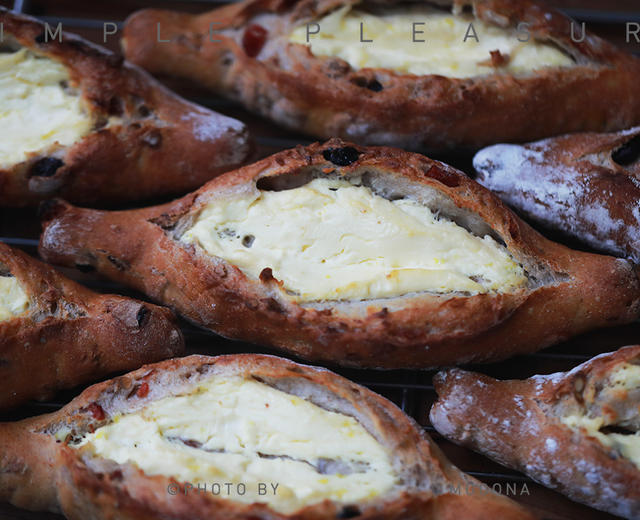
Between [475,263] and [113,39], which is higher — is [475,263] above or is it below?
below

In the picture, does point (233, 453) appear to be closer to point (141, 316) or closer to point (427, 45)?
point (141, 316)

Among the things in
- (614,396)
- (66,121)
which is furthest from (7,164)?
(614,396)

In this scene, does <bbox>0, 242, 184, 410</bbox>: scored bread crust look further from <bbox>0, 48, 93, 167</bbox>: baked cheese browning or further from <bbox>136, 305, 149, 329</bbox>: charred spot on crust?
<bbox>0, 48, 93, 167</bbox>: baked cheese browning

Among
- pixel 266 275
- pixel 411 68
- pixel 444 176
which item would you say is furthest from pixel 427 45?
pixel 266 275

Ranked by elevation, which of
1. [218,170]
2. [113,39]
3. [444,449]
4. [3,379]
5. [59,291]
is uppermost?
[113,39]

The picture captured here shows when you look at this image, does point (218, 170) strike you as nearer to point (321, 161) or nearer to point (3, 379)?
point (321, 161)

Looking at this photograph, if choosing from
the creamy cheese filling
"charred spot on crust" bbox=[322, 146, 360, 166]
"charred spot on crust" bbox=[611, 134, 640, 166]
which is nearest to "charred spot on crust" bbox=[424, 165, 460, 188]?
"charred spot on crust" bbox=[322, 146, 360, 166]
